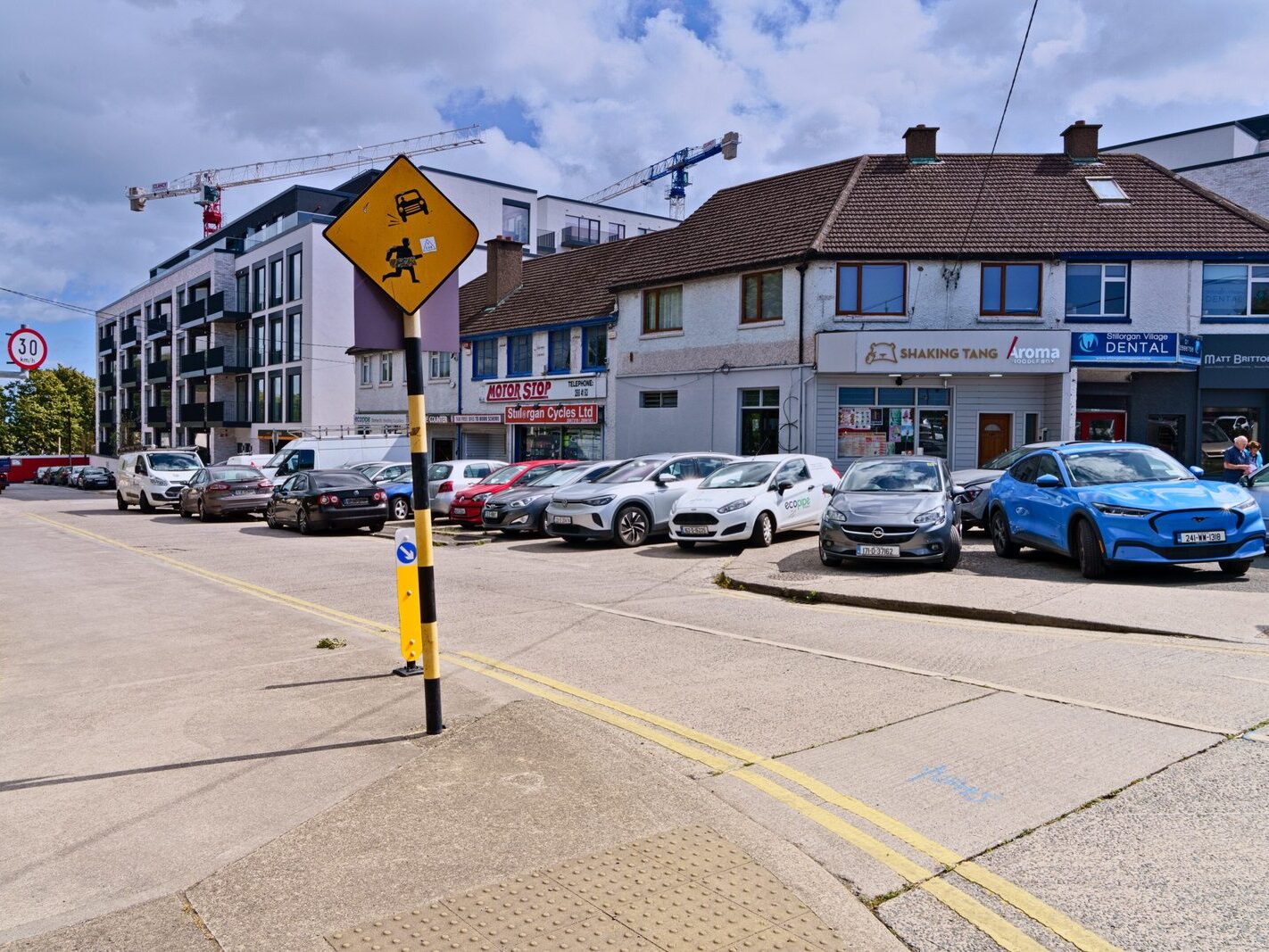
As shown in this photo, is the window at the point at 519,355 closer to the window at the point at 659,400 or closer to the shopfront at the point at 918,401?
the window at the point at 659,400

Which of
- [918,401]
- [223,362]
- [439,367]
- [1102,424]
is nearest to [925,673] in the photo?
[918,401]

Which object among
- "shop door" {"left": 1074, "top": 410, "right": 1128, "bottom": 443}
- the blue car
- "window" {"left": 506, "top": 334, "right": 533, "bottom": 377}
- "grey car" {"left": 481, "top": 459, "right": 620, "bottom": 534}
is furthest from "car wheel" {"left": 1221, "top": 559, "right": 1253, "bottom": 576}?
"window" {"left": 506, "top": 334, "right": 533, "bottom": 377}

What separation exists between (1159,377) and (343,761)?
81.7 feet

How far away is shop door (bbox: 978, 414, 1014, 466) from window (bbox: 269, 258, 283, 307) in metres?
42.8

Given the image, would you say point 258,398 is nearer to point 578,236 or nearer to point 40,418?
point 578,236

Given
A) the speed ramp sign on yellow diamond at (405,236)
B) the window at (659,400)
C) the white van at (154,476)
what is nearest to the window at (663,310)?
the window at (659,400)

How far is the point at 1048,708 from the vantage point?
579 cm

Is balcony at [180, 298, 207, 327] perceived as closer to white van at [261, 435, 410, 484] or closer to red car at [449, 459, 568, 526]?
white van at [261, 435, 410, 484]

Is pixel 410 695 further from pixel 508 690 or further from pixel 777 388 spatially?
Result: pixel 777 388

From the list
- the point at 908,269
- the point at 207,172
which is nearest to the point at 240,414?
the point at 908,269

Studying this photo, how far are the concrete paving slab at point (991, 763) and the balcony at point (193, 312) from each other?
65835mm

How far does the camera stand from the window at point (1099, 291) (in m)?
23.8

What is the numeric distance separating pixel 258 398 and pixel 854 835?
59.3 m

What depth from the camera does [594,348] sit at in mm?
31562
